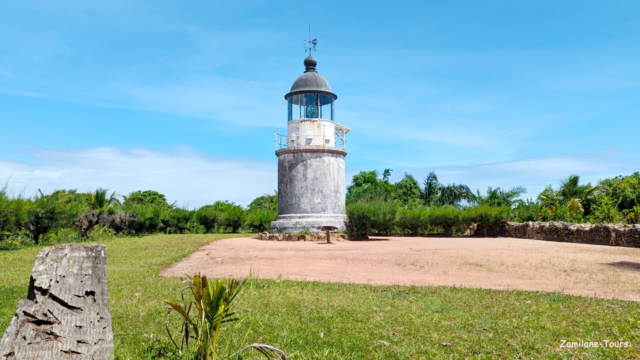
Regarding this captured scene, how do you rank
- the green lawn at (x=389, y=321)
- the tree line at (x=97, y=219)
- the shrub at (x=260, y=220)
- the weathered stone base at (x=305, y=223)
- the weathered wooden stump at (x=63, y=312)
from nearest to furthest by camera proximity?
the weathered wooden stump at (x=63, y=312)
the green lawn at (x=389, y=321)
the tree line at (x=97, y=219)
the weathered stone base at (x=305, y=223)
the shrub at (x=260, y=220)

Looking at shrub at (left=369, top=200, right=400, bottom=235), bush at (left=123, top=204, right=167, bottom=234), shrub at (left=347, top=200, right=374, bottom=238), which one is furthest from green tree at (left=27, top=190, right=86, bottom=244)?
shrub at (left=369, top=200, right=400, bottom=235)

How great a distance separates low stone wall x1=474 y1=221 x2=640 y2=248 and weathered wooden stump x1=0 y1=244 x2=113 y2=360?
58.3ft

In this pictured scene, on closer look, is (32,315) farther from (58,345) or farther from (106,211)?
(106,211)

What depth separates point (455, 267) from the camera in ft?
38.4

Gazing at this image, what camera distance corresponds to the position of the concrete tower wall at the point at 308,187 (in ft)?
76.0

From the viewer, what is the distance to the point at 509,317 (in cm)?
643

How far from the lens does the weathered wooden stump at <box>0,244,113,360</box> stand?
3.54 m

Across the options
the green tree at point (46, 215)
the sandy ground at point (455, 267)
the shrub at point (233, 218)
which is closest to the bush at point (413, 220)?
the shrub at point (233, 218)

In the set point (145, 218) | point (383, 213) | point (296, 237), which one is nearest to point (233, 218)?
point (145, 218)

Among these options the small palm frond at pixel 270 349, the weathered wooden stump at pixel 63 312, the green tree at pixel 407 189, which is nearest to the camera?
the small palm frond at pixel 270 349

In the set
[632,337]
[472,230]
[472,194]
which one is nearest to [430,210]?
[472,230]

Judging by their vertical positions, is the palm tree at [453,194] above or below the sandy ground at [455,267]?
above

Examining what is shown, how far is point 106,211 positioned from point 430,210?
16436 mm

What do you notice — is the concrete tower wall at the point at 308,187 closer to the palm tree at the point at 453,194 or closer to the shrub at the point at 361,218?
the shrub at the point at 361,218
